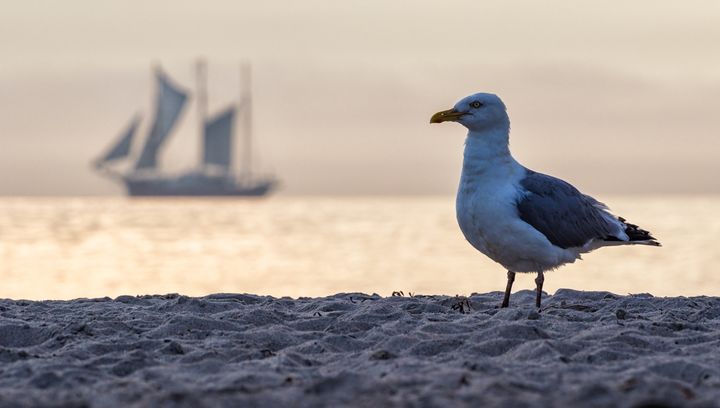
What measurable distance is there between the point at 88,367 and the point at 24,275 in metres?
26.9

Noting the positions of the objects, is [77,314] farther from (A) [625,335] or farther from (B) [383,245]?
(B) [383,245]

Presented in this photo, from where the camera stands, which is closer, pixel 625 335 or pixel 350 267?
pixel 625 335

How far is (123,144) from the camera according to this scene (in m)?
112

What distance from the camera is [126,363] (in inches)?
240

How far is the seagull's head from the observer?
8283 mm

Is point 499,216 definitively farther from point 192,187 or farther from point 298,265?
point 192,187

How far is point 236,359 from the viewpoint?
20.7 feet

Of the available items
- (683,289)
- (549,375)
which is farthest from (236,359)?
(683,289)

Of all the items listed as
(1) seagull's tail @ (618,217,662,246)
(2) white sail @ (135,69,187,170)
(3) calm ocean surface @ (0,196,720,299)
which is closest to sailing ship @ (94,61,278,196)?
(2) white sail @ (135,69,187,170)

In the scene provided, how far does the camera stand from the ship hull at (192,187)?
129m

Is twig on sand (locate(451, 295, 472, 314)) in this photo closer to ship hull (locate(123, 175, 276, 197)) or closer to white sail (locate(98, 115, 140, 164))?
white sail (locate(98, 115, 140, 164))

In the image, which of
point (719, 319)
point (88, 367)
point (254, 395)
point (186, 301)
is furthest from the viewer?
point (186, 301)

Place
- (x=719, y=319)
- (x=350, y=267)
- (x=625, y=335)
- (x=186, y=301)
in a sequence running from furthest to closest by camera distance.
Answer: (x=350, y=267)
(x=186, y=301)
(x=719, y=319)
(x=625, y=335)

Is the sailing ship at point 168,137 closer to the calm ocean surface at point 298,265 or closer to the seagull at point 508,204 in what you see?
the calm ocean surface at point 298,265
